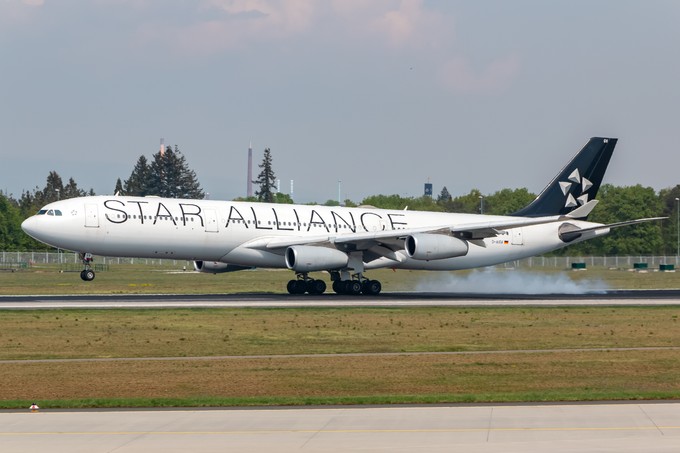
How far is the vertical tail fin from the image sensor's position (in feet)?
195

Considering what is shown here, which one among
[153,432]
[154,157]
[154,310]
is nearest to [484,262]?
[154,310]

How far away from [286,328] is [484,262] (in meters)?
25.8

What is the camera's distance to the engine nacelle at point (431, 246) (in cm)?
5094

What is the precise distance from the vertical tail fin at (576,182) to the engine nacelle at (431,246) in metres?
9.74

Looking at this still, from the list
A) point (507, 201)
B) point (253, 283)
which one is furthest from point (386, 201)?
point (253, 283)

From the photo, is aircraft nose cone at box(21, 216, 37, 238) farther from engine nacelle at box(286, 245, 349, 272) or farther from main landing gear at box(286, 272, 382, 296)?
main landing gear at box(286, 272, 382, 296)

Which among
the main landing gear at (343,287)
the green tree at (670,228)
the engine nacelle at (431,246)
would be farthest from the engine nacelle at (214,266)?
the green tree at (670,228)

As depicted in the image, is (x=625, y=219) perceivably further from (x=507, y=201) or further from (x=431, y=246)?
(x=431, y=246)

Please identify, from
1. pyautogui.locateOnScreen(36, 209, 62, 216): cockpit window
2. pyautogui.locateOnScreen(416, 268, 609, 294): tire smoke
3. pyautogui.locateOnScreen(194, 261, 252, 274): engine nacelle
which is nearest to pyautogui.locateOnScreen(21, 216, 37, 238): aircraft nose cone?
pyautogui.locateOnScreen(36, 209, 62, 216): cockpit window

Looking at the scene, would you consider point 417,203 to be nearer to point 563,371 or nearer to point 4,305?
point 4,305

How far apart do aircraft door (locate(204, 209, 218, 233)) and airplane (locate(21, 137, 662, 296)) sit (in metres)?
0.05

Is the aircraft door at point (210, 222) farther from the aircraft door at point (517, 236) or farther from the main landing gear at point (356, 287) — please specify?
the aircraft door at point (517, 236)

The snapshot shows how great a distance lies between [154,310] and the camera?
41094mm

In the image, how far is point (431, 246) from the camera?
5116cm
